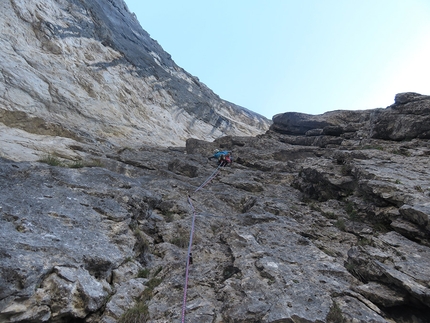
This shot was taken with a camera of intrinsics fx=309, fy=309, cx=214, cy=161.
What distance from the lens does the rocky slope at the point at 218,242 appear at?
5.43m

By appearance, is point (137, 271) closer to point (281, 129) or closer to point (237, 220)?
point (237, 220)

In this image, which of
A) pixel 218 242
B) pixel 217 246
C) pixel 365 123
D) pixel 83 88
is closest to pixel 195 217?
pixel 218 242

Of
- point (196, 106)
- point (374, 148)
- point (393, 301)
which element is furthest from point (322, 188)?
point (196, 106)

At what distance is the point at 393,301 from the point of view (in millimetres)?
5637

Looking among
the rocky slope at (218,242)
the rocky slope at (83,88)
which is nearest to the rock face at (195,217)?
the rocky slope at (218,242)

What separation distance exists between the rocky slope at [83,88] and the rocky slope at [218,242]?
183 inches

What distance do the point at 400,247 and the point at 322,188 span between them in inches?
208

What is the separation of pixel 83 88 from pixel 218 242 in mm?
17992

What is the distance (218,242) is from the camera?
837cm

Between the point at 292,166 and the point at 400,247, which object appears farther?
the point at 292,166

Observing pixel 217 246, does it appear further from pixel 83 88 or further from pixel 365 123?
pixel 83 88

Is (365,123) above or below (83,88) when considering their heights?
above

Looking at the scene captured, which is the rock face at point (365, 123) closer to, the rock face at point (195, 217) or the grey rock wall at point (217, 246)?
the rock face at point (195, 217)

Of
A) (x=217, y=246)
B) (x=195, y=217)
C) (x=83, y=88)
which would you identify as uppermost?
(x=83, y=88)
